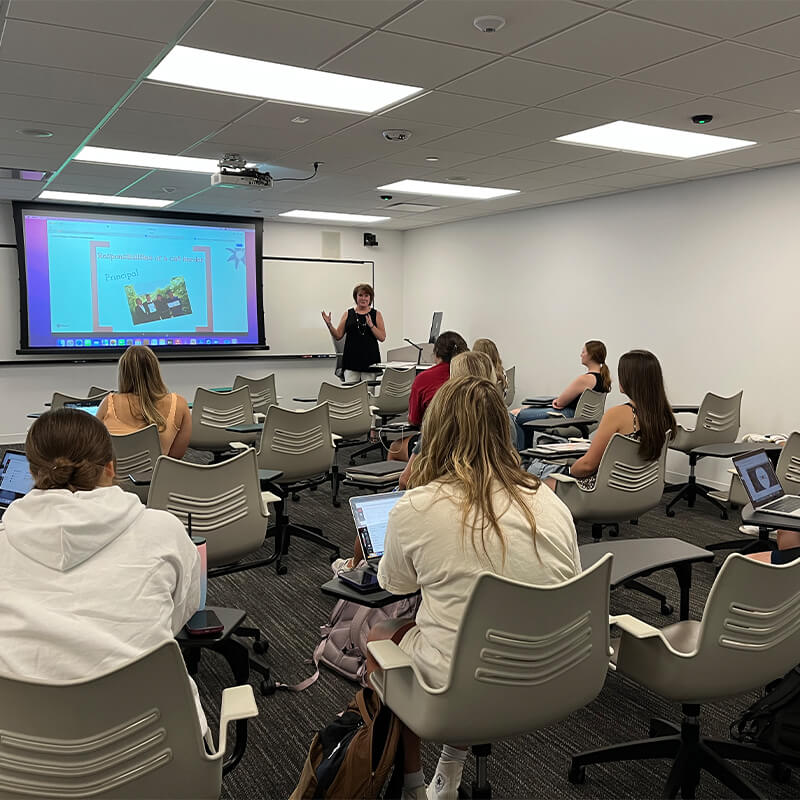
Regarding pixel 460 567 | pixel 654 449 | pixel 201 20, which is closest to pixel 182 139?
pixel 201 20

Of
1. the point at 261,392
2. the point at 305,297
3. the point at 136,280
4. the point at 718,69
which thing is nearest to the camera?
the point at 718,69

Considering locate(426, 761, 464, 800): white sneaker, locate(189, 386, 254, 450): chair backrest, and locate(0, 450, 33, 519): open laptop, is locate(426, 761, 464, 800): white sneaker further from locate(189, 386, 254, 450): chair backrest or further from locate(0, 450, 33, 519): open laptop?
locate(189, 386, 254, 450): chair backrest

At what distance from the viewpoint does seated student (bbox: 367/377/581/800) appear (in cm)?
191

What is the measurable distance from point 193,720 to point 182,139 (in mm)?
4566

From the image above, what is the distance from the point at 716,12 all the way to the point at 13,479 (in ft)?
11.0

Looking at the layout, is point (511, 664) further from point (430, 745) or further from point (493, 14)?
point (493, 14)

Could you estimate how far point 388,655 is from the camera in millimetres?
2023

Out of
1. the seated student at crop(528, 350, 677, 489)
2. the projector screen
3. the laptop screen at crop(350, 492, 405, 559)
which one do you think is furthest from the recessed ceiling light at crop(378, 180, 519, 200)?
the laptop screen at crop(350, 492, 405, 559)

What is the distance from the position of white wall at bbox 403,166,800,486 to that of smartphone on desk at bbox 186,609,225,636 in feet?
18.3

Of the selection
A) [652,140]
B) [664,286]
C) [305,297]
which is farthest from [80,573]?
[305,297]

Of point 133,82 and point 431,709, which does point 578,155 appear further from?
point 431,709

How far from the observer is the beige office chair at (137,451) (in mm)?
4035

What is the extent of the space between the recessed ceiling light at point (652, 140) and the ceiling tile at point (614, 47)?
4.21 ft

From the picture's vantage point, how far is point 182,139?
205 inches
